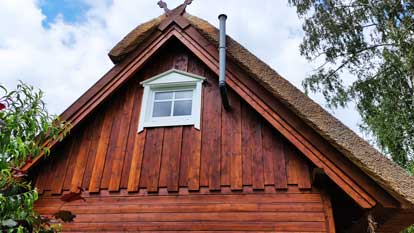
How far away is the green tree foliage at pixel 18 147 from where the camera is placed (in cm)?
218

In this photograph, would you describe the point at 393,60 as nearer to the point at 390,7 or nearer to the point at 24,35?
the point at 390,7

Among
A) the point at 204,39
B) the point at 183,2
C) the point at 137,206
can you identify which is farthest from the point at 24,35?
the point at 137,206

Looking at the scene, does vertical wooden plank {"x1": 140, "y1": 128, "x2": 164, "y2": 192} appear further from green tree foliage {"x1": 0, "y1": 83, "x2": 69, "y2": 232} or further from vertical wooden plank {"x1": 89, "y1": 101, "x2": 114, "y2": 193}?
green tree foliage {"x1": 0, "y1": 83, "x2": 69, "y2": 232}

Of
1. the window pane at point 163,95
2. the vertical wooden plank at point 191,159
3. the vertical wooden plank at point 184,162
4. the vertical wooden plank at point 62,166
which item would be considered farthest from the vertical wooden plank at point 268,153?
the vertical wooden plank at point 62,166

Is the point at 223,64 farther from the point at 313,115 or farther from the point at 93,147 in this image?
the point at 93,147

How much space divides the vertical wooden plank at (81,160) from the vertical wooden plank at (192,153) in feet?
4.19

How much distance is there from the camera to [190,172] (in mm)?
3947

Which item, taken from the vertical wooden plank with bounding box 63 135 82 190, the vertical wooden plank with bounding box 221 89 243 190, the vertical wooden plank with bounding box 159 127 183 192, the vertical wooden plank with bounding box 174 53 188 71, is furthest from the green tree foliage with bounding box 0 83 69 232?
the vertical wooden plank with bounding box 174 53 188 71

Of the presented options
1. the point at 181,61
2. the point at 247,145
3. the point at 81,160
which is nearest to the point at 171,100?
the point at 181,61

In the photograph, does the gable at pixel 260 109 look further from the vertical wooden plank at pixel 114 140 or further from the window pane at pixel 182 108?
the window pane at pixel 182 108

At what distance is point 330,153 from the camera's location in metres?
3.46

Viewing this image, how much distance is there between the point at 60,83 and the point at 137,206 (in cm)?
1032

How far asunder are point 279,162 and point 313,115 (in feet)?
2.07

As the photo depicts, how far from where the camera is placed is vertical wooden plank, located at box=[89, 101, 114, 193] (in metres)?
4.14
